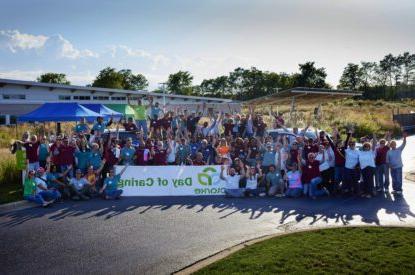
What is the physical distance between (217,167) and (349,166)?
400 centimetres

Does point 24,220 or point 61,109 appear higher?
point 61,109

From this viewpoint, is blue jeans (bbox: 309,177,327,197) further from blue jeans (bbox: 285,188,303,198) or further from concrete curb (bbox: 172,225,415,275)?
concrete curb (bbox: 172,225,415,275)

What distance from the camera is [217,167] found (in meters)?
12.9

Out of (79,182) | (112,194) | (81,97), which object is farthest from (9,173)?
(81,97)

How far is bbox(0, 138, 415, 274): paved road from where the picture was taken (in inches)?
278

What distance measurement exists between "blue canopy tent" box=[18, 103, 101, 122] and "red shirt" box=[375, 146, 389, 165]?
1130 cm

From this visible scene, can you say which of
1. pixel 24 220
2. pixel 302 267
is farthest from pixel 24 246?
pixel 302 267

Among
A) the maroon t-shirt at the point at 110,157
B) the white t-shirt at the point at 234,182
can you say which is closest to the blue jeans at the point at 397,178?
the white t-shirt at the point at 234,182

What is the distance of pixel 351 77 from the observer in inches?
3814

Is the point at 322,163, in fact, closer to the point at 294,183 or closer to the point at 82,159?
the point at 294,183

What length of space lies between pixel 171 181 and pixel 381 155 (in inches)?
259

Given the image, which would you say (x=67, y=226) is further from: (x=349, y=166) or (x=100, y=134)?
(x=349, y=166)

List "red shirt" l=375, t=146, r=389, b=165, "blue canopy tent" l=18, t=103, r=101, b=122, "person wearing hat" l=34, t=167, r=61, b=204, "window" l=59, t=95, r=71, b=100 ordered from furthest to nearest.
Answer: "window" l=59, t=95, r=71, b=100, "blue canopy tent" l=18, t=103, r=101, b=122, "red shirt" l=375, t=146, r=389, b=165, "person wearing hat" l=34, t=167, r=61, b=204

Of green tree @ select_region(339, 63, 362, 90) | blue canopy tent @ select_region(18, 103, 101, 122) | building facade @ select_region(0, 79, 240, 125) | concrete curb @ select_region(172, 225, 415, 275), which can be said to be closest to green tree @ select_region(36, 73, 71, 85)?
building facade @ select_region(0, 79, 240, 125)
